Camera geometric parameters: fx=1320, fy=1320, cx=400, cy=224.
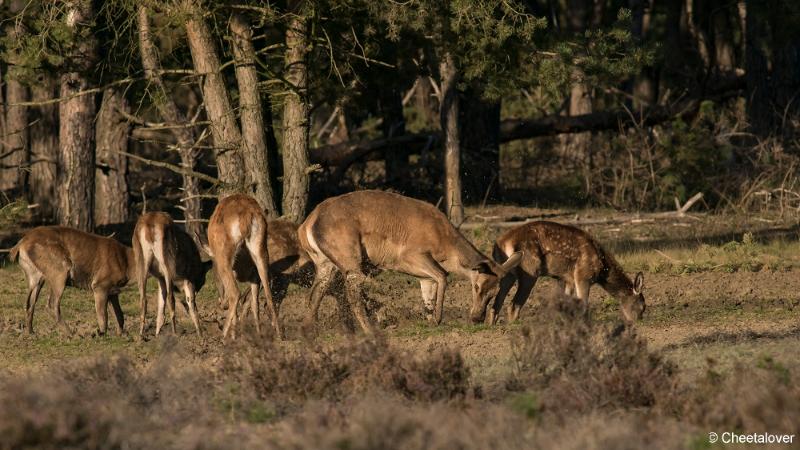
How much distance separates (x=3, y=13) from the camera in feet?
68.2

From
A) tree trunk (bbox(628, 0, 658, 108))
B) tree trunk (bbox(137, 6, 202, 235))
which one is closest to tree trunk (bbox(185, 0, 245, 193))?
tree trunk (bbox(137, 6, 202, 235))

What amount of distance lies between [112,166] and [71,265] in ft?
26.6

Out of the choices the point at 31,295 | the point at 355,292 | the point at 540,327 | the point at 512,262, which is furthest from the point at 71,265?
the point at 540,327

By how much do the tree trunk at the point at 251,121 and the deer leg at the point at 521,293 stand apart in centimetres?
405

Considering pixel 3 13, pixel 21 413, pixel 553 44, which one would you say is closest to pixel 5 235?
pixel 3 13

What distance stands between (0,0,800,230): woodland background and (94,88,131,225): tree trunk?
41 millimetres

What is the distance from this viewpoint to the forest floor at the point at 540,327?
9727 mm

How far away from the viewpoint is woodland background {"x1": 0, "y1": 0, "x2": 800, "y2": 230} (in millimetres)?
18719

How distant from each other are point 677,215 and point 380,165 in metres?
9.54

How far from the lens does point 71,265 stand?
16.7 metres

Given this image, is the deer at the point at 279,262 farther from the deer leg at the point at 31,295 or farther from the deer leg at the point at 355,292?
A: the deer leg at the point at 31,295

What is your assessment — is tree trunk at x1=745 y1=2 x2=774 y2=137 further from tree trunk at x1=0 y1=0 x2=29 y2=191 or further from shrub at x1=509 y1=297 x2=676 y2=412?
shrub at x1=509 y1=297 x2=676 y2=412

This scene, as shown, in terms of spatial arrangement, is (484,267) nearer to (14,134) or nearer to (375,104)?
(375,104)

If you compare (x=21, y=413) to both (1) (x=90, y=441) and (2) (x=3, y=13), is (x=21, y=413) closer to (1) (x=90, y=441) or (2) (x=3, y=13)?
(1) (x=90, y=441)
